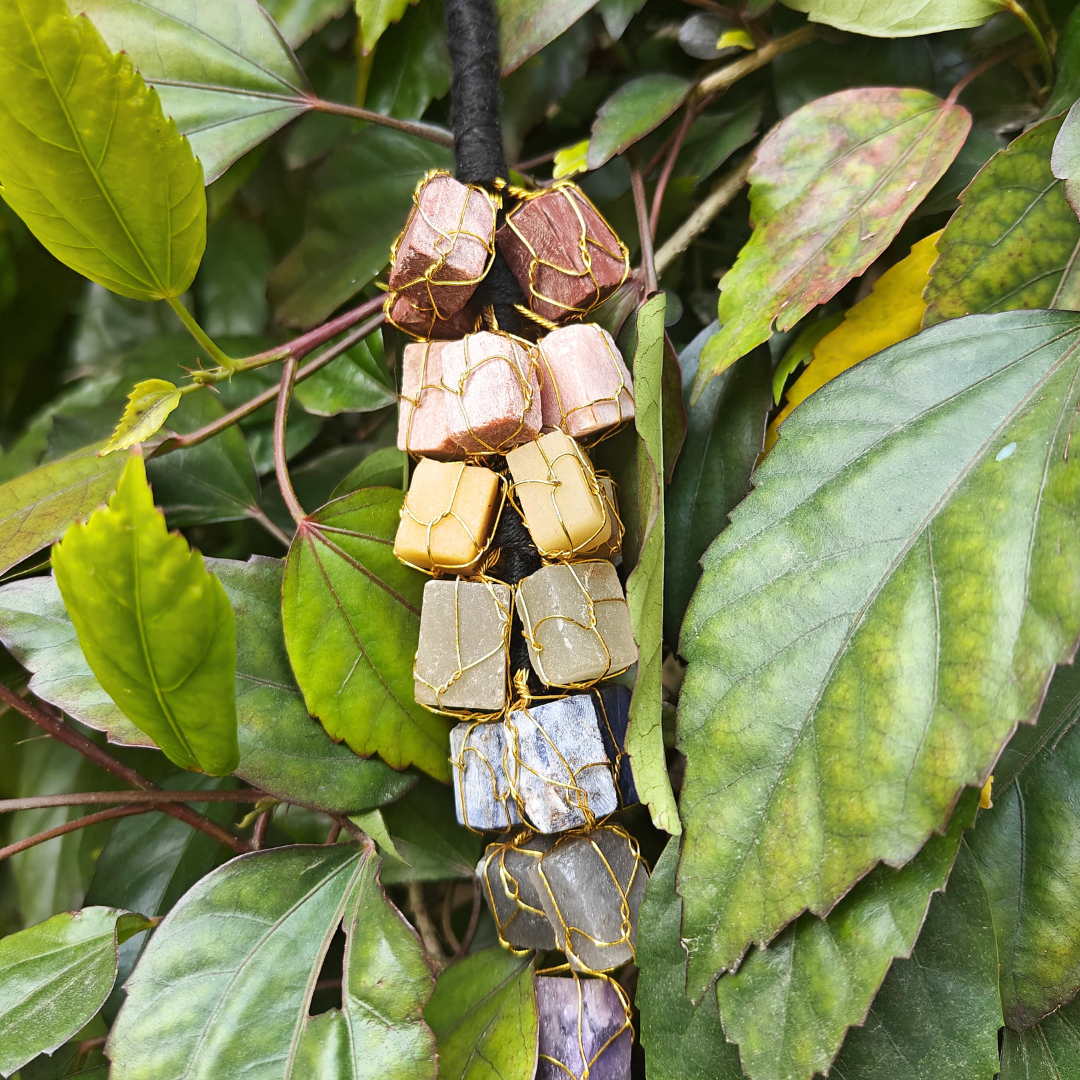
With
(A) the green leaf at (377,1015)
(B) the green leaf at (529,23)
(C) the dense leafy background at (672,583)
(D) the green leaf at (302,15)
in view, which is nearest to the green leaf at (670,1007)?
(C) the dense leafy background at (672,583)

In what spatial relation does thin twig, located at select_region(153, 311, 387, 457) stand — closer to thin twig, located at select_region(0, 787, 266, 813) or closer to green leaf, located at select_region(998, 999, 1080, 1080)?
thin twig, located at select_region(0, 787, 266, 813)

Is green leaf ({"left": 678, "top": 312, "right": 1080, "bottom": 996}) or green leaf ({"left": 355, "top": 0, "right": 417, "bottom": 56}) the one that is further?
green leaf ({"left": 355, "top": 0, "right": 417, "bottom": 56})

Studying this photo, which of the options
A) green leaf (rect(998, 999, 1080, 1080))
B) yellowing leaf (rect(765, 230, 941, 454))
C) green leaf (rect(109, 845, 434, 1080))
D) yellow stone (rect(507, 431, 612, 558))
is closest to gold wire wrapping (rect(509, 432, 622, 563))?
yellow stone (rect(507, 431, 612, 558))

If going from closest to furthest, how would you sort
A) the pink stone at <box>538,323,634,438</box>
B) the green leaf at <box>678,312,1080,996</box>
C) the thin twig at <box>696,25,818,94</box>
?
the green leaf at <box>678,312,1080,996</box>, the pink stone at <box>538,323,634,438</box>, the thin twig at <box>696,25,818,94</box>

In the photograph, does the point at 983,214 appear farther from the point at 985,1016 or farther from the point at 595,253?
the point at 985,1016

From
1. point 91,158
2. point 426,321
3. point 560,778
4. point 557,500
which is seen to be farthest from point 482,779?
point 91,158

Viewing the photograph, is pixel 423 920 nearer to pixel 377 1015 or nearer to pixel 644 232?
pixel 377 1015
